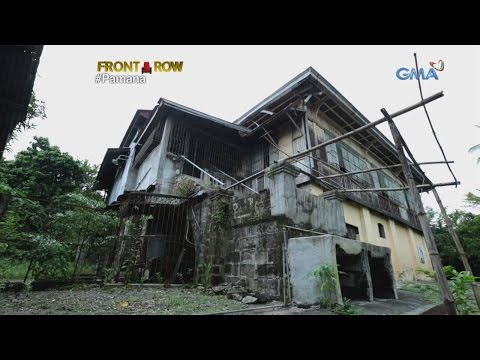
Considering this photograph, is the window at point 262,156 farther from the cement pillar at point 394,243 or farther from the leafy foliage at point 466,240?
the leafy foliage at point 466,240

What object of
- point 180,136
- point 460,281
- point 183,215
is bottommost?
point 460,281

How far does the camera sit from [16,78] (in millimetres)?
3670

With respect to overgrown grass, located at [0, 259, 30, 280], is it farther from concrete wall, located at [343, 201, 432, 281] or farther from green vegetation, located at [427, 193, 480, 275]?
green vegetation, located at [427, 193, 480, 275]

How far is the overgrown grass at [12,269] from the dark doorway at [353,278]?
595 cm

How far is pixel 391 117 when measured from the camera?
3029 mm

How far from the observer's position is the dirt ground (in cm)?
312

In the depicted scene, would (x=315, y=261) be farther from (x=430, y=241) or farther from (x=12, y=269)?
(x=12, y=269)

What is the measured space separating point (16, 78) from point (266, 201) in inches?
183

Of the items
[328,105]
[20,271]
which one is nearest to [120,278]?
[20,271]

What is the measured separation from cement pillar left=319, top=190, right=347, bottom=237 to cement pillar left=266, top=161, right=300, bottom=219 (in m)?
1.31

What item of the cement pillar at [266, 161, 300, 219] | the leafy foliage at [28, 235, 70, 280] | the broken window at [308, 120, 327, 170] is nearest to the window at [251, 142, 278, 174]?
the broken window at [308, 120, 327, 170]

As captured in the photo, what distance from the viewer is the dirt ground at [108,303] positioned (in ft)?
10.2
